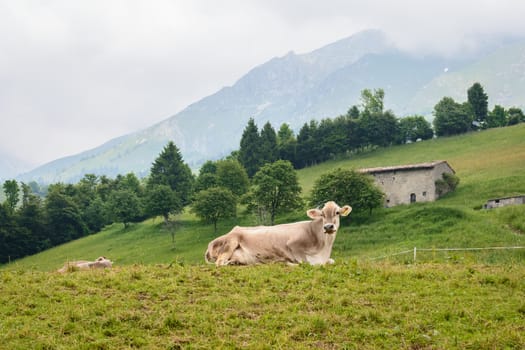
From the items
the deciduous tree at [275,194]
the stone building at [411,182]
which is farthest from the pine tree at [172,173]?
the stone building at [411,182]

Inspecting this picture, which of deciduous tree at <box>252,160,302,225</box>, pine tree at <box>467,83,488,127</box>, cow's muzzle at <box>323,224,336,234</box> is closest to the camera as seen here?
cow's muzzle at <box>323,224,336,234</box>

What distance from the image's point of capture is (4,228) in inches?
3479

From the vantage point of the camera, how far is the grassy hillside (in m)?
42.5

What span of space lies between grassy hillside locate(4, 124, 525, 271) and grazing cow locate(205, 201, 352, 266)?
5913mm

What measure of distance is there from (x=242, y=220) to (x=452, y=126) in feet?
195

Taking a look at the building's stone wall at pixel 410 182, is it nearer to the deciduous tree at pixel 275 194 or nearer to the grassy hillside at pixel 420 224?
the grassy hillside at pixel 420 224

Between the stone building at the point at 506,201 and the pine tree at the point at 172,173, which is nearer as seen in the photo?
the stone building at the point at 506,201

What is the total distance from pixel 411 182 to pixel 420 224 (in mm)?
19353

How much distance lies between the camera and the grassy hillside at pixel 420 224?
42.5 m

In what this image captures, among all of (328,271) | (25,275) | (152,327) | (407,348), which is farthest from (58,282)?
(407,348)

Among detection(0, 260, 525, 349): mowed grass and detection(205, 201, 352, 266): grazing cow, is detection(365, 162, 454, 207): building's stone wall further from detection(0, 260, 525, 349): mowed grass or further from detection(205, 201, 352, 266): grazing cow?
detection(0, 260, 525, 349): mowed grass

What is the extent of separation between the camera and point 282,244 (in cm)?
1581

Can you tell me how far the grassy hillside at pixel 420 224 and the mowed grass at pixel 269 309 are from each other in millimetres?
8137

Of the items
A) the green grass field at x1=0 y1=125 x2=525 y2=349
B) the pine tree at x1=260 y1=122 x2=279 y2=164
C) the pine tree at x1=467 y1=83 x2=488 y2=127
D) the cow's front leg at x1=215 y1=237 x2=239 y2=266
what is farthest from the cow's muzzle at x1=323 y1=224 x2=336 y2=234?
the pine tree at x1=467 y1=83 x2=488 y2=127
